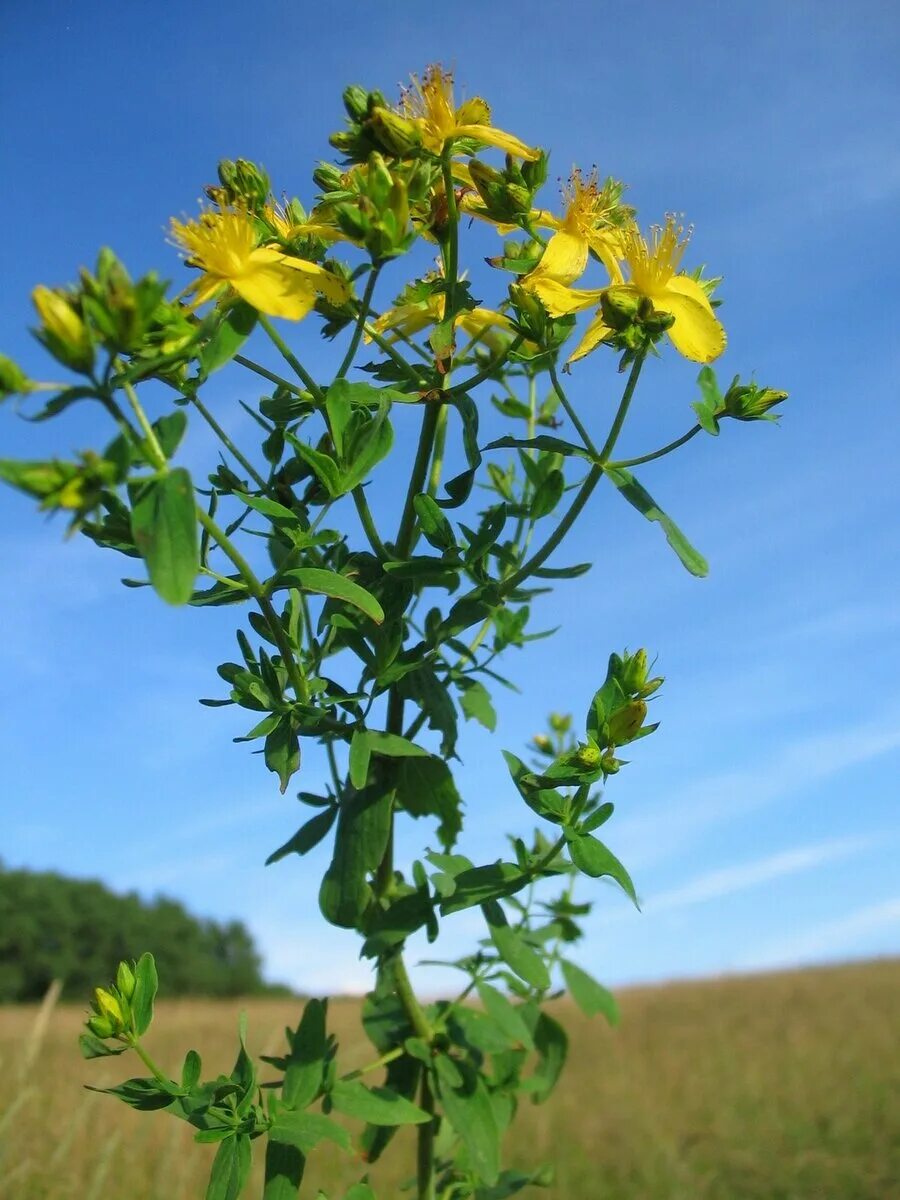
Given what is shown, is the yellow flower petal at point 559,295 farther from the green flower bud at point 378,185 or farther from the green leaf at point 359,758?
the green leaf at point 359,758

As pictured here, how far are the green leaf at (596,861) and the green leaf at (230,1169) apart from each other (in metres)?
0.54

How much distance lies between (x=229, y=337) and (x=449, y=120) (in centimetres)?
45

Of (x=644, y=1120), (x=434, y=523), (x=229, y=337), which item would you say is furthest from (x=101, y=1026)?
(x=644, y=1120)

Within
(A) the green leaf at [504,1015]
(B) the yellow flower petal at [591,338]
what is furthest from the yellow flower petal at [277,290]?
(A) the green leaf at [504,1015]

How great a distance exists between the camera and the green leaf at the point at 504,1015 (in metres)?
1.55

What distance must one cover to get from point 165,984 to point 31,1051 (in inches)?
1056

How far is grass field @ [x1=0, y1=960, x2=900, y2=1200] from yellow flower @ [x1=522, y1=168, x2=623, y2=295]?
226 centimetres

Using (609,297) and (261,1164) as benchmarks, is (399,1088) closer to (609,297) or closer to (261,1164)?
(609,297)

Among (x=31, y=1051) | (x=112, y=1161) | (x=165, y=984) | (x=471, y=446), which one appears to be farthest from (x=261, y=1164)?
(x=165, y=984)

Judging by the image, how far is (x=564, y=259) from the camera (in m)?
1.43

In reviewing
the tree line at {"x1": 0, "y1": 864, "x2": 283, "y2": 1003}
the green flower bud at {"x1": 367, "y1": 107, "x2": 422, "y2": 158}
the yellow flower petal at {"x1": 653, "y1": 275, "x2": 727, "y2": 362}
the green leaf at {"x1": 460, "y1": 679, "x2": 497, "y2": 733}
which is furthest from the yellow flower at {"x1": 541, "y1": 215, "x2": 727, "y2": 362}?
the tree line at {"x1": 0, "y1": 864, "x2": 283, "y2": 1003}

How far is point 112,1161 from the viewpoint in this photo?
329 centimetres

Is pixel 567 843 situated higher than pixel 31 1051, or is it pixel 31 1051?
pixel 567 843

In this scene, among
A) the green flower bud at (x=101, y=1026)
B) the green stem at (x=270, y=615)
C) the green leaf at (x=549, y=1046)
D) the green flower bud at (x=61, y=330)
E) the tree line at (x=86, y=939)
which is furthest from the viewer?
the tree line at (x=86, y=939)
